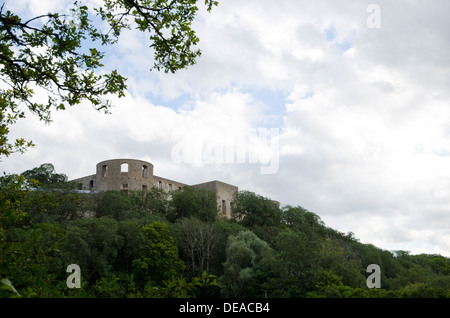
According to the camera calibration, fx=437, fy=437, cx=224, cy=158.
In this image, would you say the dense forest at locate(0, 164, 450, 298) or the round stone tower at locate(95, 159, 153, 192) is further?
the round stone tower at locate(95, 159, 153, 192)

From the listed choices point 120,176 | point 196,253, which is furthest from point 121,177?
point 196,253

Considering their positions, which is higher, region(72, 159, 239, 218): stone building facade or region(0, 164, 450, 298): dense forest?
region(72, 159, 239, 218): stone building facade

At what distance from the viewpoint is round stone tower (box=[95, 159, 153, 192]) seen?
5141 centimetres

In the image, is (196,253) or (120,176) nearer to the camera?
(196,253)

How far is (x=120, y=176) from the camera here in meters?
51.5

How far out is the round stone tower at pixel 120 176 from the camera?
169 ft

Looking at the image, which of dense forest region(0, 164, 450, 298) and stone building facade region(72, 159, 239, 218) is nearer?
dense forest region(0, 164, 450, 298)

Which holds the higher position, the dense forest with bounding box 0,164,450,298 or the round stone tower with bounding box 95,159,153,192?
the round stone tower with bounding box 95,159,153,192

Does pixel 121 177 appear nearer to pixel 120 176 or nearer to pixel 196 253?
pixel 120 176

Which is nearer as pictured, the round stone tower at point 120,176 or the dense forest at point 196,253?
the dense forest at point 196,253
